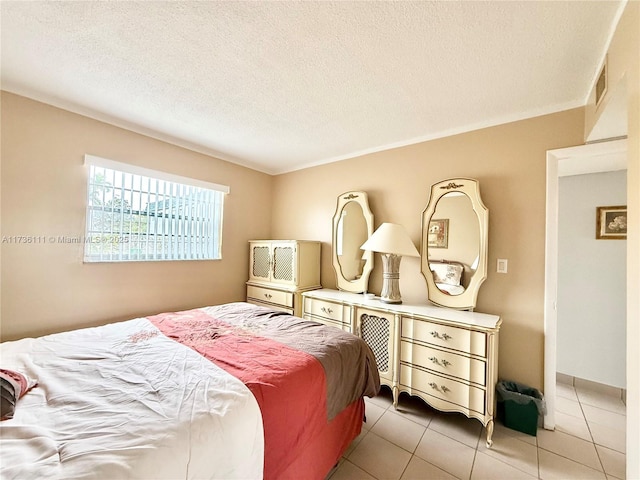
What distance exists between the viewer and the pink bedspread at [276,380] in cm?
114

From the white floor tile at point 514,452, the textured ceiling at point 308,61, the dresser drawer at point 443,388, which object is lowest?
the white floor tile at point 514,452

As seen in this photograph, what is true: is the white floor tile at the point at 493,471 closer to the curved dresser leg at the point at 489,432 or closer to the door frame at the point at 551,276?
the curved dresser leg at the point at 489,432

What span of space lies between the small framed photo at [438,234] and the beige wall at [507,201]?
14 centimetres

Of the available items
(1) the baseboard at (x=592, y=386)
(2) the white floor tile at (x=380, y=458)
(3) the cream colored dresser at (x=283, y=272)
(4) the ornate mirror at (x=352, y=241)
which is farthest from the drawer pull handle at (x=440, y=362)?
(1) the baseboard at (x=592, y=386)

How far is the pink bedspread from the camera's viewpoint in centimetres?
114

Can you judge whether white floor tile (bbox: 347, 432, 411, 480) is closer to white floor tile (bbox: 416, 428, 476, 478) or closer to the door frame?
white floor tile (bbox: 416, 428, 476, 478)

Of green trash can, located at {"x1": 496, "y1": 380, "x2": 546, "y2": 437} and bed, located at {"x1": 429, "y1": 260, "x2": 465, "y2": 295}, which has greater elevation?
bed, located at {"x1": 429, "y1": 260, "x2": 465, "y2": 295}

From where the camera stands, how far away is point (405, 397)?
94.9 inches

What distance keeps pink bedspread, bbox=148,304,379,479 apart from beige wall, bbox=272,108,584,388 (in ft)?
Answer: 4.35

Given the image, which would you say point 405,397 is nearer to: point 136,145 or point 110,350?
point 110,350

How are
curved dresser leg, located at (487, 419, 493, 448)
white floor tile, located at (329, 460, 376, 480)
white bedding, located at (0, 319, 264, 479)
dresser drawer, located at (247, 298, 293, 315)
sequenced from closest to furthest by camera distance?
white bedding, located at (0, 319, 264, 479)
white floor tile, located at (329, 460, 376, 480)
curved dresser leg, located at (487, 419, 493, 448)
dresser drawer, located at (247, 298, 293, 315)

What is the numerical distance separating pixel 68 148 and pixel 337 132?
2.28m

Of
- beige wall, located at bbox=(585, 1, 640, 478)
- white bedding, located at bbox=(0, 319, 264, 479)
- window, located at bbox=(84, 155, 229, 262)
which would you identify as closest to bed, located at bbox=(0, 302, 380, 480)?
white bedding, located at bbox=(0, 319, 264, 479)

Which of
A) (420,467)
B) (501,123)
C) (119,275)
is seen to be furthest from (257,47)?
(420,467)
